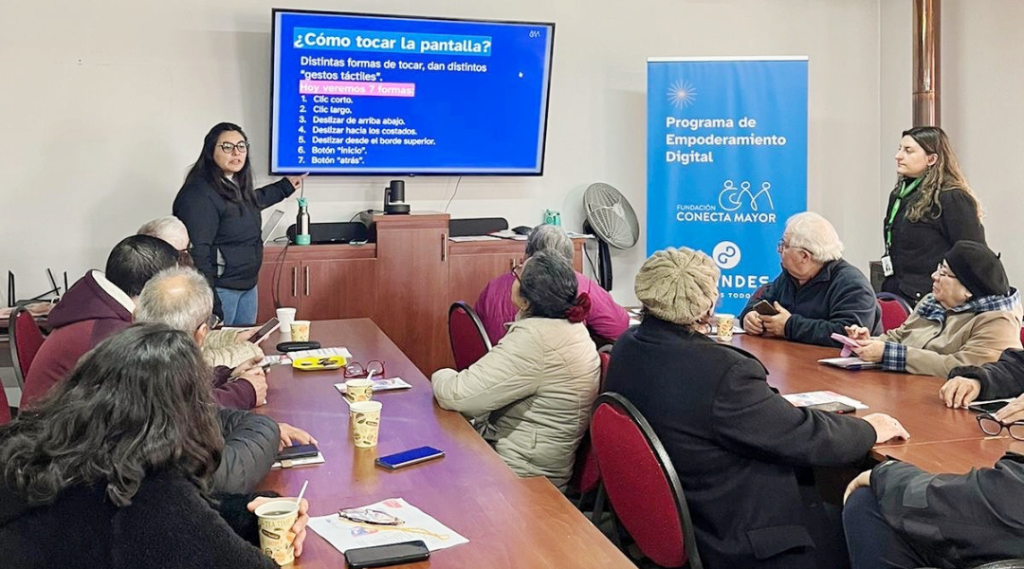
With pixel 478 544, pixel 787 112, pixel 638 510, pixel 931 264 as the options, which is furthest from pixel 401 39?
pixel 478 544

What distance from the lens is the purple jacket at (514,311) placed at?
394cm

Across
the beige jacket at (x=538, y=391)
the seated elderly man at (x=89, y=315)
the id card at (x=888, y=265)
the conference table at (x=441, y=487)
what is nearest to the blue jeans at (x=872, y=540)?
the conference table at (x=441, y=487)

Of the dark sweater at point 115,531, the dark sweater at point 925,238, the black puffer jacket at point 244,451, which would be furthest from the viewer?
the dark sweater at point 925,238

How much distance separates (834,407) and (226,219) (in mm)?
3332

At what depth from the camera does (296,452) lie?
233 cm

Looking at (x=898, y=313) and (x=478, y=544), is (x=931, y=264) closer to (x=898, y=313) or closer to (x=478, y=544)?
(x=898, y=313)

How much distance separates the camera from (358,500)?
6.75 feet

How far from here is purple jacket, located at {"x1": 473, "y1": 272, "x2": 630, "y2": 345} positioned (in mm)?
3938

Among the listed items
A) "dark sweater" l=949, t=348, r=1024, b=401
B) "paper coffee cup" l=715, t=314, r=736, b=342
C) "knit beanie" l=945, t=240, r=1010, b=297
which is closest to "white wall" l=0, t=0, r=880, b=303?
"paper coffee cup" l=715, t=314, r=736, b=342

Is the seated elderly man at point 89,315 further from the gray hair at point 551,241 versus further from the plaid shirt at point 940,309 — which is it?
the plaid shirt at point 940,309

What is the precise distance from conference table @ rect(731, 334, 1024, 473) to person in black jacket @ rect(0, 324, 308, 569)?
1634 mm

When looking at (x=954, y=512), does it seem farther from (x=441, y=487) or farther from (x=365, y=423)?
(x=365, y=423)

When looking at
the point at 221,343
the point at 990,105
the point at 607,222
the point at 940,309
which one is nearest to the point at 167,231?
the point at 221,343

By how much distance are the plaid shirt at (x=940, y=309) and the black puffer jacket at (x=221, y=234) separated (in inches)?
122
